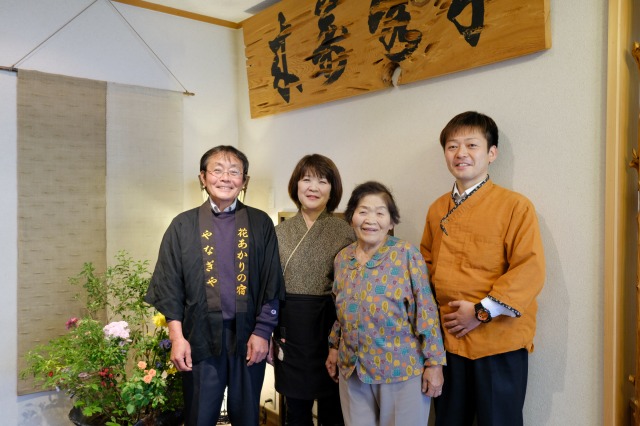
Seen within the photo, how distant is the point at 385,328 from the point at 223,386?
0.75 metres

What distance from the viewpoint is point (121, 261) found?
2.86m

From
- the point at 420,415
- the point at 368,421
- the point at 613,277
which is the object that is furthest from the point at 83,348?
the point at 613,277

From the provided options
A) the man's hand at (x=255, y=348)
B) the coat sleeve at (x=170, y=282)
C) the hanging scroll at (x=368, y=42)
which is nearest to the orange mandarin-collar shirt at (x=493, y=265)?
the hanging scroll at (x=368, y=42)

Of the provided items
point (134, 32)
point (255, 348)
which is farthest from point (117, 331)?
point (134, 32)

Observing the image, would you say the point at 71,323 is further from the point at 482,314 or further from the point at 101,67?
the point at 482,314

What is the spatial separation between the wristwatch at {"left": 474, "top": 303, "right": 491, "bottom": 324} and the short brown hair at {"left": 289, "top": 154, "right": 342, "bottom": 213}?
767 millimetres

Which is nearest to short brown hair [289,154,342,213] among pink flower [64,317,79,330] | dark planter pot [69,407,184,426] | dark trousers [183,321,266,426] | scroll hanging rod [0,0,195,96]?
dark trousers [183,321,266,426]

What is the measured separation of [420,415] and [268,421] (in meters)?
1.55

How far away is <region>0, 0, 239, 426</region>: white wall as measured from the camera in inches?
100

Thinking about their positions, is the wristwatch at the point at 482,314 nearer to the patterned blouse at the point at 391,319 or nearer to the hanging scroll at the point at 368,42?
the patterned blouse at the point at 391,319

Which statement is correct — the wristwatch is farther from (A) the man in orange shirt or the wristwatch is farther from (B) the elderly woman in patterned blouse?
(B) the elderly woman in patterned blouse

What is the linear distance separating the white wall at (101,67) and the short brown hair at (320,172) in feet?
4.38

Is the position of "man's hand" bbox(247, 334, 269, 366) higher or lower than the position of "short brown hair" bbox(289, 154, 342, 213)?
lower

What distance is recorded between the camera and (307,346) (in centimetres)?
198
